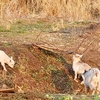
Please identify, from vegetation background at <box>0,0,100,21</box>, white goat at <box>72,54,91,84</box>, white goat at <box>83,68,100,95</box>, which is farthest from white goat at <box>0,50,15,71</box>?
vegetation background at <box>0,0,100,21</box>

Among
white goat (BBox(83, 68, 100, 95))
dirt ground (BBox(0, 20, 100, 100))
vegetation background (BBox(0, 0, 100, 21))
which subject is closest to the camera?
white goat (BBox(83, 68, 100, 95))

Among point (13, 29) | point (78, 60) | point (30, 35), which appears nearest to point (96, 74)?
point (78, 60)

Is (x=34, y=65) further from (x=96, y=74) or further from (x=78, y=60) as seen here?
(x=96, y=74)

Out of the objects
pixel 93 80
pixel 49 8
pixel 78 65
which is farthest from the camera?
pixel 49 8

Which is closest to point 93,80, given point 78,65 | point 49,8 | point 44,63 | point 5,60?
Result: point 78,65

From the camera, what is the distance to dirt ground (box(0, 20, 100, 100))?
1298cm

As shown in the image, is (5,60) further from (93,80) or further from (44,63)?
(93,80)

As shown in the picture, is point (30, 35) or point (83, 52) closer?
point (83, 52)

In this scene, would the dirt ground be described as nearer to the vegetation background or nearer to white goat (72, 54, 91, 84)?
white goat (72, 54, 91, 84)

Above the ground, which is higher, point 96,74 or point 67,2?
point 67,2

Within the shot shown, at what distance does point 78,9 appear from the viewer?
72.1ft

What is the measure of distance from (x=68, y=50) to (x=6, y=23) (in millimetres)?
4467

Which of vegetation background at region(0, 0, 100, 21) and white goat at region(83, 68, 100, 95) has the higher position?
vegetation background at region(0, 0, 100, 21)

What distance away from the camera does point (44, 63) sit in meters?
14.1
